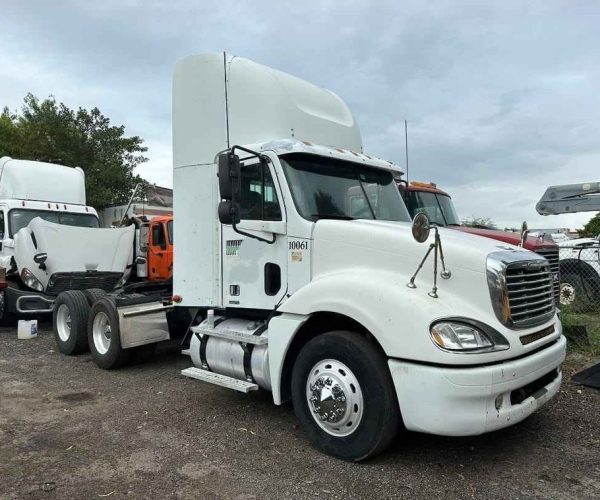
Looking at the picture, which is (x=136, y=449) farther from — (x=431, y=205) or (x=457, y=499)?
(x=431, y=205)

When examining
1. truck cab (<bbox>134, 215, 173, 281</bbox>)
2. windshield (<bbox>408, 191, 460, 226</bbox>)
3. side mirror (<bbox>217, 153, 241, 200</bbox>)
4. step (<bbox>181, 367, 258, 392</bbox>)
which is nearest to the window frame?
side mirror (<bbox>217, 153, 241, 200</bbox>)

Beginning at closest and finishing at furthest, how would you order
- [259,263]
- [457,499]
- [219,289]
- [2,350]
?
1. [457,499]
2. [259,263]
3. [219,289]
4. [2,350]

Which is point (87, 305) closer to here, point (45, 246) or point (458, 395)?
point (45, 246)

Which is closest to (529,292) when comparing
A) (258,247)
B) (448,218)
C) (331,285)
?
(331,285)

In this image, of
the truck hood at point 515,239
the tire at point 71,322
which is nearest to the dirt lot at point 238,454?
the tire at point 71,322

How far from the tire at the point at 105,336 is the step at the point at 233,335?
74.1 inches

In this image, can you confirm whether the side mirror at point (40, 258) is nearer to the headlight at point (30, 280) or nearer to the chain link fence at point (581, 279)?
the headlight at point (30, 280)

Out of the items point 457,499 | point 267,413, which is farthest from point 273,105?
point 457,499

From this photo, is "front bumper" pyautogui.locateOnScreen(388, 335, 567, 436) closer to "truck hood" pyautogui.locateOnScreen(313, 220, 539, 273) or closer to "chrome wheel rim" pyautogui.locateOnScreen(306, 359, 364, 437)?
"chrome wheel rim" pyautogui.locateOnScreen(306, 359, 364, 437)

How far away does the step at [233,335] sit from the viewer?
4651 millimetres

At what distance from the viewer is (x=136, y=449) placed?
4273mm

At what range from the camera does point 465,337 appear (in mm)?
3428

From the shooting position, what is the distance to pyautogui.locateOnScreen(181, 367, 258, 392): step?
15.2ft

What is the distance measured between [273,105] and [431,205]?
15.5 feet
